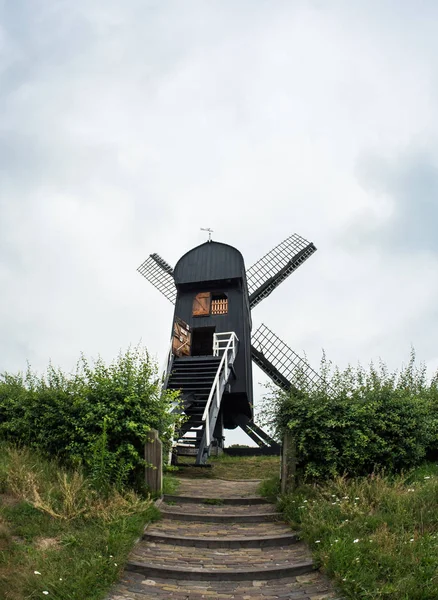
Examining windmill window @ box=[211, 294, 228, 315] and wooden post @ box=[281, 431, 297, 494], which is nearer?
wooden post @ box=[281, 431, 297, 494]

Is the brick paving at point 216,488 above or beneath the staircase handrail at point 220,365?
beneath

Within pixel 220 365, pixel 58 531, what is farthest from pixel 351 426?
pixel 220 365

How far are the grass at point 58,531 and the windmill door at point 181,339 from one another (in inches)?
318

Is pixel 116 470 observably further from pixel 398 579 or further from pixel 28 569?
pixel 398 579

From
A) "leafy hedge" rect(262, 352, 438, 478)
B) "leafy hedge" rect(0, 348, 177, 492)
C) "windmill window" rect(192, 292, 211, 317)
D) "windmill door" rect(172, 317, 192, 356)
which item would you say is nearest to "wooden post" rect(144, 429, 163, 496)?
"leafy hedge" rect(0, 348, 177, 492)

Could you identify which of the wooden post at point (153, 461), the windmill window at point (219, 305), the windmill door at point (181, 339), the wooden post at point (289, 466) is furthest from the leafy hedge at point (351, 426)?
the windmill window at point (219, 305)

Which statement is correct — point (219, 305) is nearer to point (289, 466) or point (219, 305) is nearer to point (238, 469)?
point (238, 469)

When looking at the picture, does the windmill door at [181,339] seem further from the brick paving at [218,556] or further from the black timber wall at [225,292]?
the brick paving at [218,556]

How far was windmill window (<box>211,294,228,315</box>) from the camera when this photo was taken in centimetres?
1811

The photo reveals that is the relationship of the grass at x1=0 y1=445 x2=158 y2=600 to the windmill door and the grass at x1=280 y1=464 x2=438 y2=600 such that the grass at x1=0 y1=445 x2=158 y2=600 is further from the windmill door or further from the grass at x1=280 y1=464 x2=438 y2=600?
the windmill door

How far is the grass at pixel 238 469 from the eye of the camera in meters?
10.9

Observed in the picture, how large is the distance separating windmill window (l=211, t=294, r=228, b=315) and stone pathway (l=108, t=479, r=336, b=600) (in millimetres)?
10566

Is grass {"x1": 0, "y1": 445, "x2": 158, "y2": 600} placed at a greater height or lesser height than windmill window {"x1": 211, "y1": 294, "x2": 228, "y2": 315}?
lesser

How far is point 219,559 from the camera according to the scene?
596 cm
